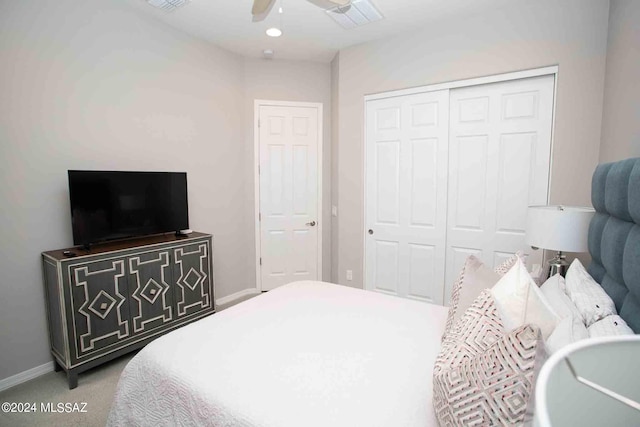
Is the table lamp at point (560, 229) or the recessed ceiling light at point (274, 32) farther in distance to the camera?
the recessed ceiling light at point (274, 32)

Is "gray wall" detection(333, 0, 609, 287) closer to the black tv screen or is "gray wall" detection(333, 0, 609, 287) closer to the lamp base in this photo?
the lamp base

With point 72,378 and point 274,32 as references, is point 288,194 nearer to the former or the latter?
point 274,32

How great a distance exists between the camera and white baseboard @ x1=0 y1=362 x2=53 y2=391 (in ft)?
7.32

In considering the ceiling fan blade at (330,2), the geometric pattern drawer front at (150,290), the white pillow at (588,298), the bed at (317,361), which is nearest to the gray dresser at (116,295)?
the geometric pattern drawer front at (150,290)

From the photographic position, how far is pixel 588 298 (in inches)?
51.1

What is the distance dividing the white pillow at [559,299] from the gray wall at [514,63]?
144 centimetres

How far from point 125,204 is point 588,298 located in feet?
9.88

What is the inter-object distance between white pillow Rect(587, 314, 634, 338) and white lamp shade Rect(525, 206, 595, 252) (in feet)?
2.80

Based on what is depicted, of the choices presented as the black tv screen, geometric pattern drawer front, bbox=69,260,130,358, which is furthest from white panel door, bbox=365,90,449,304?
geometric pattern drawer front, bbox=69,260,130,358

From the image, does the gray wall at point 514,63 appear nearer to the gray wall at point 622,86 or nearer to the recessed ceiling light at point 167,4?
the gray wall at point 622,86

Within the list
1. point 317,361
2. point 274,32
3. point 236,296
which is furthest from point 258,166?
point 317,361

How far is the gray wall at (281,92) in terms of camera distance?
3967mm

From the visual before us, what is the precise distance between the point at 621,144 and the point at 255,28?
122 inches

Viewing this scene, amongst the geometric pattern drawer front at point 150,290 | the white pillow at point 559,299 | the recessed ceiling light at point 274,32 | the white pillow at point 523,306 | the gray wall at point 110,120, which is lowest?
the geometric pattern drawer front at point 150,290
